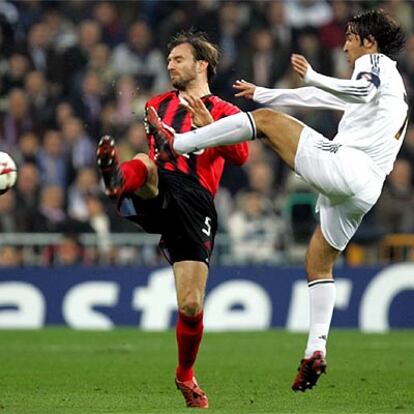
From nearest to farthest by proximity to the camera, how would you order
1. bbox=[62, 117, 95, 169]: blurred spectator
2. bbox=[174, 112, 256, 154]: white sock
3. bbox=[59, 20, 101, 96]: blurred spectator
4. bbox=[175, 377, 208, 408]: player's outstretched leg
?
bbox=[174, 112, 256, 154]: white sock < bbox=[175, 377, 208, 408]: player's outstretched leg < bbox=[62, 117, 95, 169]: blurred spectator < bbox=[59, 20, 101, 96]: blurred spectator

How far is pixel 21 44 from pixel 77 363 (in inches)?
303

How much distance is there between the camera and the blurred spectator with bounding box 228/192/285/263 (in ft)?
53.4

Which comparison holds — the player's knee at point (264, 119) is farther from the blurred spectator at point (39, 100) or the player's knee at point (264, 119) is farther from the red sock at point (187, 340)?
the blurred spectator at point (39, 100)

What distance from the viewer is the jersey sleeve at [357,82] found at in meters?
8.27

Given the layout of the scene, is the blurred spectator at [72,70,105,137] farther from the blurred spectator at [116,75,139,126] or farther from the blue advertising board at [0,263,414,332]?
the blue advertising board at [0,263,414,332]

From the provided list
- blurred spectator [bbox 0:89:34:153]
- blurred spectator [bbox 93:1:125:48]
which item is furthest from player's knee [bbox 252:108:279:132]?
blurred spectator [bbox 93:1:125:48]

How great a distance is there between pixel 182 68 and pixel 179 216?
3.47ft

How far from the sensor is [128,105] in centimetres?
1783

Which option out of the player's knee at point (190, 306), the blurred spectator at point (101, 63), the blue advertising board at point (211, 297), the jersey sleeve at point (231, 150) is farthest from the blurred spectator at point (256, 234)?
the player's knee at point (190, 306)

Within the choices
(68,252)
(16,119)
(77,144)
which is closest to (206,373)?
(68,252)

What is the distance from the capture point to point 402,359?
41.0 feet

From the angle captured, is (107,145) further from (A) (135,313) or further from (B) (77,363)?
(A) (135,313)

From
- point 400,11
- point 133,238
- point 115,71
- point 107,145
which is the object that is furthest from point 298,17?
point 107,145

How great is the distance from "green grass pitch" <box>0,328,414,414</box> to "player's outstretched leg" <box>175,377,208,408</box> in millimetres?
83
